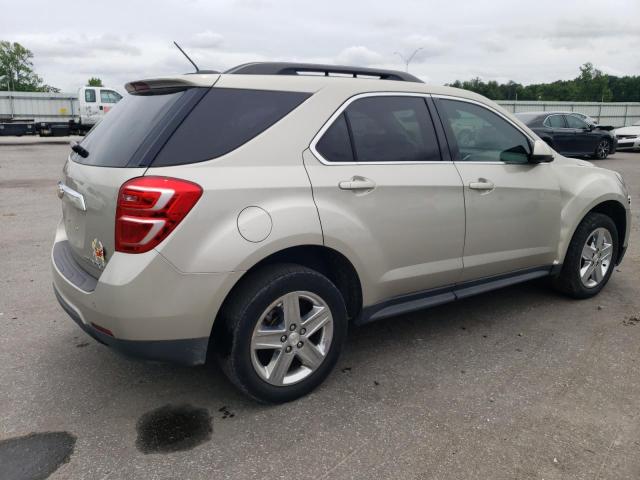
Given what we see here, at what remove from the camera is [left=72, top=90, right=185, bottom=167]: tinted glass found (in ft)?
9.05

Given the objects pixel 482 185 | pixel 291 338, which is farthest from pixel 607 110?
pixel 291 338

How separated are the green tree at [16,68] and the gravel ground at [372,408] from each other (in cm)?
9442

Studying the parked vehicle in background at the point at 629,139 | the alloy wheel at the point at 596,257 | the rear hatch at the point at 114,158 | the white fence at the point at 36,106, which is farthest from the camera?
the white fence at the point at 36,106

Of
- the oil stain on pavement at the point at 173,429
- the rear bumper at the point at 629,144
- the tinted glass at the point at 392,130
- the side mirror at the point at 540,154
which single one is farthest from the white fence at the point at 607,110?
the oil stain on pavement at the point at 173,429

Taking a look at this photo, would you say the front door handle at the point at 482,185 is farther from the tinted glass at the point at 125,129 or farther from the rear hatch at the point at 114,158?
the tinted glass at the point at 125,129

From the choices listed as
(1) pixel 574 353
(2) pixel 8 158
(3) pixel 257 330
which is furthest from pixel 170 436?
(2) pixel 8 158

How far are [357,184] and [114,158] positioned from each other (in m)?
1.26

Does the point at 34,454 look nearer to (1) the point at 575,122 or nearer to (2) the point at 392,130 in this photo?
(2) the point at 392,130

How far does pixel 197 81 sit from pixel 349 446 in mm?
1932

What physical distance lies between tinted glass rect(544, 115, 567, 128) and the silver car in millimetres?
13475

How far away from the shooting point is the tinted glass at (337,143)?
3.05 meters

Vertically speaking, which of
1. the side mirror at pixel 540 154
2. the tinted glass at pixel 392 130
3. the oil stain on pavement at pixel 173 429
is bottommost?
the oil stain on pavement at pixel 173 429

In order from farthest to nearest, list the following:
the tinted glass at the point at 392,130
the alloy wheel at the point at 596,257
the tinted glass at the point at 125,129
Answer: the alloy wheel at the point at 596,257
the tinted glass at the point at 392,130
the tinted glass at the point at 125,129

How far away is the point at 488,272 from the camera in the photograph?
154 inches
